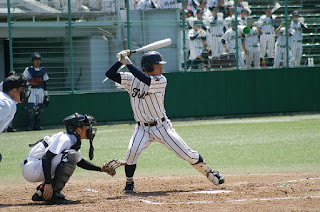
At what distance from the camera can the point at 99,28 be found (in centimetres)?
1673

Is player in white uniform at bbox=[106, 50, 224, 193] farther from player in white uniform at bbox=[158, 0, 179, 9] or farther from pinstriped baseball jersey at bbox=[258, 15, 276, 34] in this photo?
pinstriped baseball jersey at bbox=[258, 15, 276, 34]

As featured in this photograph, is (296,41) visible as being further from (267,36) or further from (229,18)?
(229,18)

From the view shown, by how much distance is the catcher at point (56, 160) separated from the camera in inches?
230

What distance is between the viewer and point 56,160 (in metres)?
5.95

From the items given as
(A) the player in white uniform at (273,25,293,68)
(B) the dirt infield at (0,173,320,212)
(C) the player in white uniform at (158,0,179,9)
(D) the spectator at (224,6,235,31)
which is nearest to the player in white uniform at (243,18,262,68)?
(D) the spectator at (224,6,235,31)

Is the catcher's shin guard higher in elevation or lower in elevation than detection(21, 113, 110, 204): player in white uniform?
lower

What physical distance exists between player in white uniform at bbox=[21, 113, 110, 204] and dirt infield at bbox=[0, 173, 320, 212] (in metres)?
0.17

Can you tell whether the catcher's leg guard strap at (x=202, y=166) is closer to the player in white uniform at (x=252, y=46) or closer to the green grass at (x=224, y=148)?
the green grass at (x=224, y=148)

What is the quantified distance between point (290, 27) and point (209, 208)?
13698 mm

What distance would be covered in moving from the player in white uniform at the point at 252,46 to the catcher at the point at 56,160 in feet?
40.0

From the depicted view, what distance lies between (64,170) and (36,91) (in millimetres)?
9562

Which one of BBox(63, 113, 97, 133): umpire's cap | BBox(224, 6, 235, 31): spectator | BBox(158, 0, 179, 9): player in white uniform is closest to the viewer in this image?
BBox(63, 113, 97, 133): umpire's cap

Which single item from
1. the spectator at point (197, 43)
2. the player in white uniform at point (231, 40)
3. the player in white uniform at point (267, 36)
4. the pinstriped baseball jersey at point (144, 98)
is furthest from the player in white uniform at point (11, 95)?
the player in white uniform at point (267, 36)

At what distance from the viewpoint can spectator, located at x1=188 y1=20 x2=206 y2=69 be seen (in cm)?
1712
